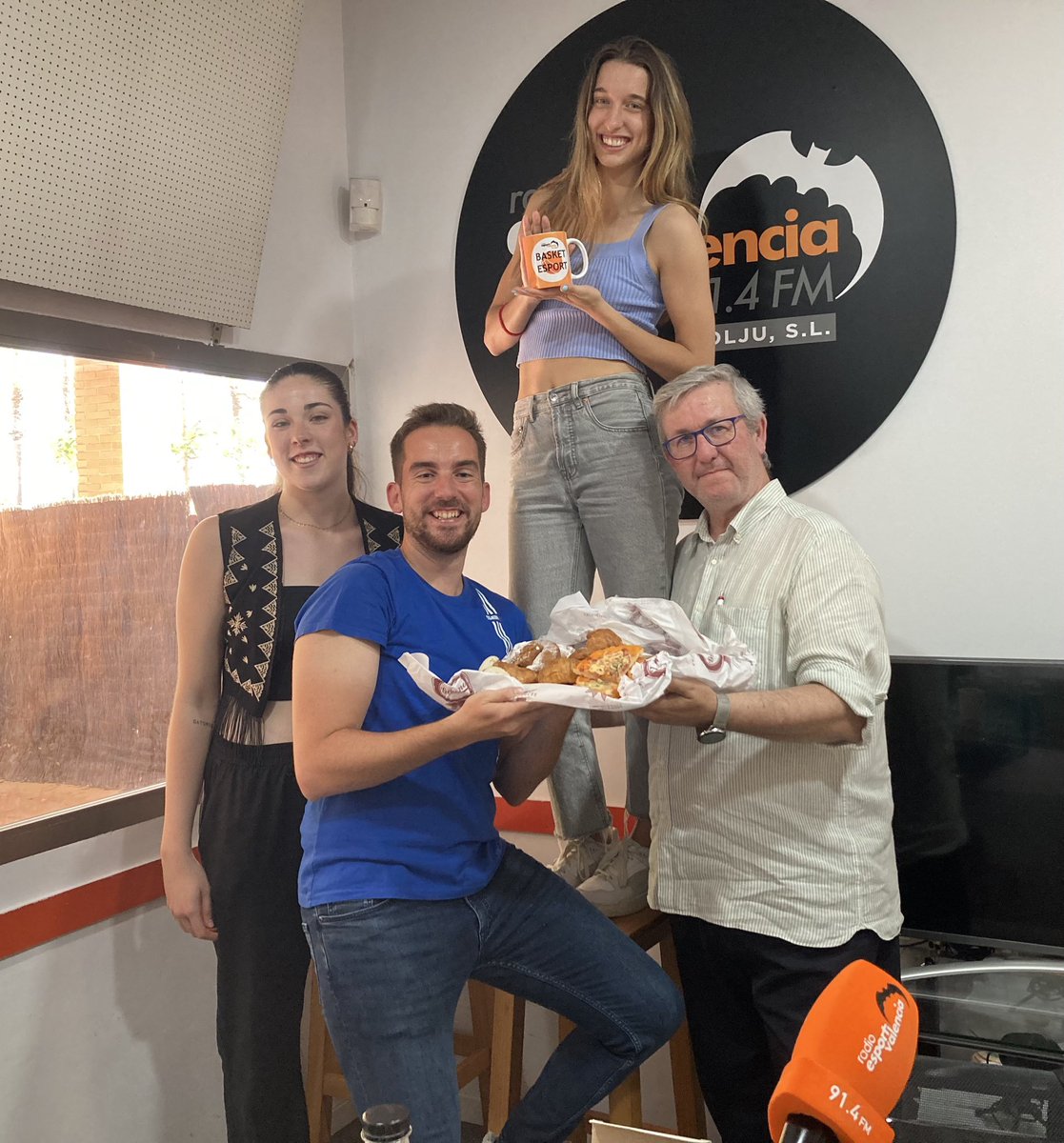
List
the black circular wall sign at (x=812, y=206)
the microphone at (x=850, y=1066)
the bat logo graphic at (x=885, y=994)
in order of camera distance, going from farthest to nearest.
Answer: the black circular wall sign at (x=812, y=206), the bat logo graphic at (x=885, y=994), the microphone at (x=850, y=1066)

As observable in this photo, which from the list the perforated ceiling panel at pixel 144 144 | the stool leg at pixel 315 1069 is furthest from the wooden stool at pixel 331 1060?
the perforated ceiling panel at pixel 144 144

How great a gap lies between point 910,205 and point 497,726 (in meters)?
1.60

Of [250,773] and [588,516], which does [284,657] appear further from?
[588,516]

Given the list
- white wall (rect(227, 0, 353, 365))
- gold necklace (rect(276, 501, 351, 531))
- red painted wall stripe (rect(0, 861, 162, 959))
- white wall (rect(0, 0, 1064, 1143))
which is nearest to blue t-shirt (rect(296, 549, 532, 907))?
gold necklace (rect(276, 501, 351, 531))

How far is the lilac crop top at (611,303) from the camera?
2.21 metres

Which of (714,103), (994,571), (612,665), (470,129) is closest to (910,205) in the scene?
(714,103)

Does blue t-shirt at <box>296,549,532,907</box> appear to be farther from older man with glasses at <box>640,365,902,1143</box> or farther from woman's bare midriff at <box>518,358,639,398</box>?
woman's bare midriff at <box>518,358,639,398</box>

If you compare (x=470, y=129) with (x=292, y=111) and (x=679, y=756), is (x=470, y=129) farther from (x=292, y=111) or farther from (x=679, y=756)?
(x=679, y=756)

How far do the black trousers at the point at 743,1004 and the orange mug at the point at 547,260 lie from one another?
1209 millimetres

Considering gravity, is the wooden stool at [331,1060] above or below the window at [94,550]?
below

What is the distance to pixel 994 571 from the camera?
2.39 m

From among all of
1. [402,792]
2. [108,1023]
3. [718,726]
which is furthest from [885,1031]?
[108,1023]

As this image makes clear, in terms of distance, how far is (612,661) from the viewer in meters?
1.64

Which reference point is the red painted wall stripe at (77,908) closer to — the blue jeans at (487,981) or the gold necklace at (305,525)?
the blue jeans at (487,981)
